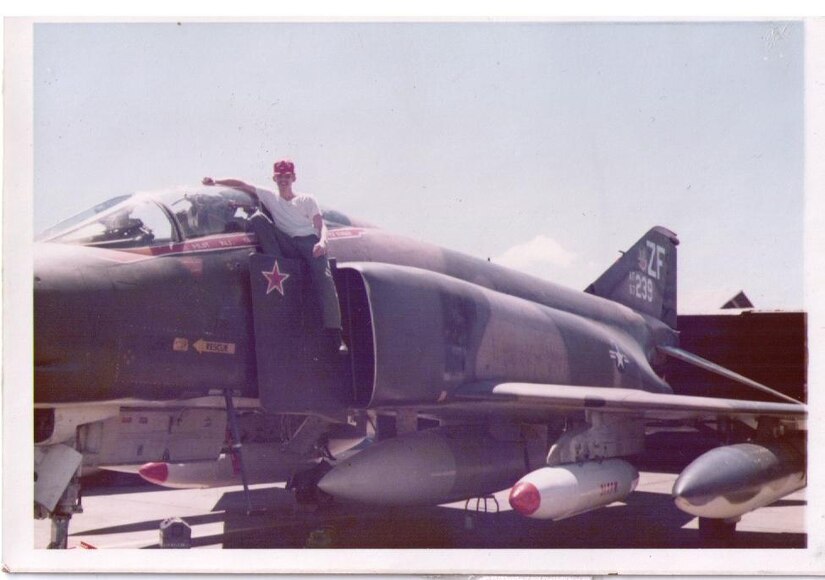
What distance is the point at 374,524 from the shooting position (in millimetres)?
7488

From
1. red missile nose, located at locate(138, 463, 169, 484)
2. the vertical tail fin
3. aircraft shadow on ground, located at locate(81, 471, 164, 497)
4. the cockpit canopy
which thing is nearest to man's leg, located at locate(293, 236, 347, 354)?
the cockpit canopy

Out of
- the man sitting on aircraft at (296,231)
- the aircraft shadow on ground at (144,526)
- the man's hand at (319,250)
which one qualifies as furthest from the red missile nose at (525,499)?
→ the aircraft shadow on ground at (144,526)

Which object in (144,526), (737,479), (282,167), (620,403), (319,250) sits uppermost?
(282,167)

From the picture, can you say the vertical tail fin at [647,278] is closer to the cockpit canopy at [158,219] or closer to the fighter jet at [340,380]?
the fighter jet at [340,380]

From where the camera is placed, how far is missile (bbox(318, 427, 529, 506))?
22.1 ft

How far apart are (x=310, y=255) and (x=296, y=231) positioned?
0.68 ft

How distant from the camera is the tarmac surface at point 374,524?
6328 mm

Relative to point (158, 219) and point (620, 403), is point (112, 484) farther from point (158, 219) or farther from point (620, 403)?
point (620, 403)

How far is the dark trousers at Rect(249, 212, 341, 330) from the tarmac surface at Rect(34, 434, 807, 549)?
159 cm

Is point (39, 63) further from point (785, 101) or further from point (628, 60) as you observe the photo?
point (785, 101)

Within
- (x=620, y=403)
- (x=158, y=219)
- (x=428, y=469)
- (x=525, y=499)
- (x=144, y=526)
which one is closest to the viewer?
(x=158, y=219)

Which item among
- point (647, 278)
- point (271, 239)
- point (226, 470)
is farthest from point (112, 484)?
point (647, 278)

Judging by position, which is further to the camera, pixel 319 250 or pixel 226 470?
pixel 226 470

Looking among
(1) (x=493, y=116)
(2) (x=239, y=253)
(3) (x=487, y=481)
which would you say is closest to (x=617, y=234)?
(1) (x=493, y=116)
